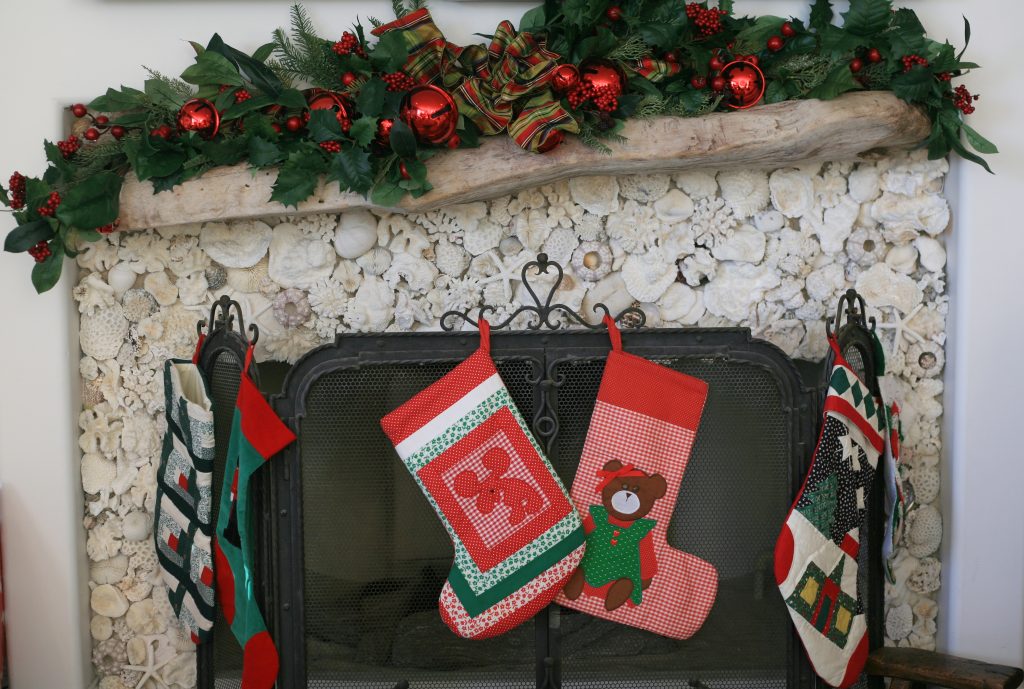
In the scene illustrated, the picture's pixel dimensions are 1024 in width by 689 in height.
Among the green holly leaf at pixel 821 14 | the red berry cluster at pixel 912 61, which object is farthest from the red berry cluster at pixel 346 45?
the red berry cluster at pixel 912 61

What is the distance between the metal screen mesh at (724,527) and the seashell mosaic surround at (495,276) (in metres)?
0.22

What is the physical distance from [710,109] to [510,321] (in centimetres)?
60

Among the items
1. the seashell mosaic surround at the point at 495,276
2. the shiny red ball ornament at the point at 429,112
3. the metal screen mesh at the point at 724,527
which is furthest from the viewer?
the seashell mosaic surround at the point at 495,276

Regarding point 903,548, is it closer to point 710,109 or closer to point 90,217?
point 710,109

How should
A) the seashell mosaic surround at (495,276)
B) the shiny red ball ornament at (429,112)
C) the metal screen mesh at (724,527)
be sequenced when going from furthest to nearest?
the seashell mosaic surround at (495,276) → the metal screen mesh at (724,527) → the shiny red ball ornament at (429,112)

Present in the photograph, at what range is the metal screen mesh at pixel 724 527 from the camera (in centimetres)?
178

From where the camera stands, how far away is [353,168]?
170cm

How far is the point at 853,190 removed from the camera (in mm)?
1924

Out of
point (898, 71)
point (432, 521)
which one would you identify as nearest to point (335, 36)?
point (432, 521)

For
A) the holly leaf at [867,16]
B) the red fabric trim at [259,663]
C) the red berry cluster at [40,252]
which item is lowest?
the red fabric trim at [259,663]

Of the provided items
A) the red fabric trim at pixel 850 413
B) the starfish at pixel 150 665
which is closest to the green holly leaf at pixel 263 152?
the starfish at pixel 150 665

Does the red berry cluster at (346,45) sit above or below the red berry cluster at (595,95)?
above

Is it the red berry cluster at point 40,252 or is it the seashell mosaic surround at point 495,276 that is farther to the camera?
the seashell mosaic surround at point 495,276

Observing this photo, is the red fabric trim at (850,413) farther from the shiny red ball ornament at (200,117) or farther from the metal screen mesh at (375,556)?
the shiny red ball ornament at (200,117)
